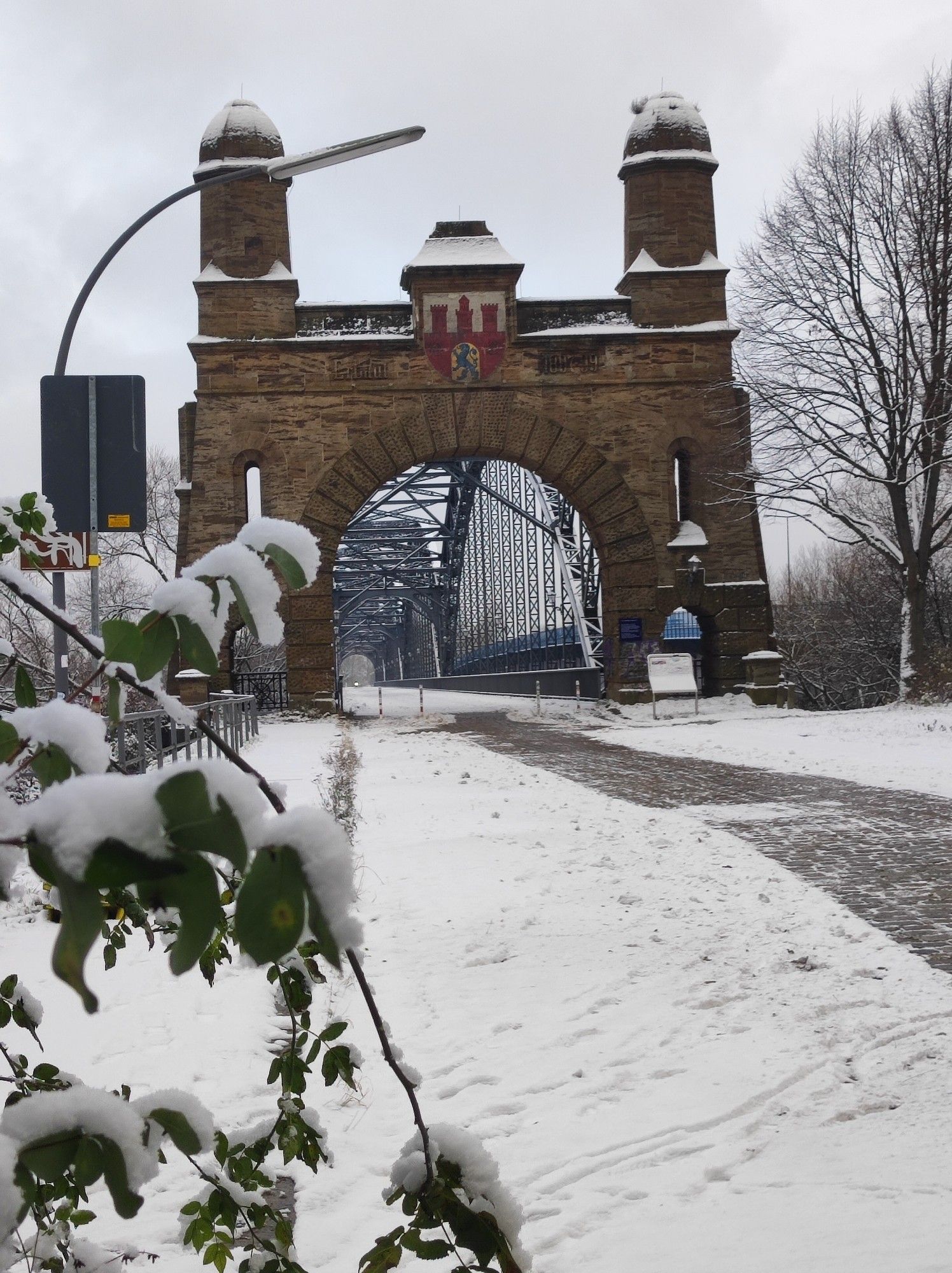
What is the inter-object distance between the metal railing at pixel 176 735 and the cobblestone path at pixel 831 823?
307 cm

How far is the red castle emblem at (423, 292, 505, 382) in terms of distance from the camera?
75.0ft

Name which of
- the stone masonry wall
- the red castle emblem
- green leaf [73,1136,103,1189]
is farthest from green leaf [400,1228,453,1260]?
the red castle emblem

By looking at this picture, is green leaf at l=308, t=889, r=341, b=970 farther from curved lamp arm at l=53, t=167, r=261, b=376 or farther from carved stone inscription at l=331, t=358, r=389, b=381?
carved stone inscription at l=331, t=358, r=389, b=381

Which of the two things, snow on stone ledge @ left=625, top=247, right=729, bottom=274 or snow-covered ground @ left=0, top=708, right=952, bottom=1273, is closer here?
snow-covered ground @ left=0, top=708, right=952, bottom=1273

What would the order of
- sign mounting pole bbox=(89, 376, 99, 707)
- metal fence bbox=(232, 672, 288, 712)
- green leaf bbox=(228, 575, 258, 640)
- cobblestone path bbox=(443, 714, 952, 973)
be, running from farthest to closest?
metal fence bbox=(232, 672, 288, 712), sign mounting pole bbox=(89, 376, 99, 707), cobblestone path bbox=(443, 714, 952, 973), green leaf bbox=(228, 575, 258, 640)

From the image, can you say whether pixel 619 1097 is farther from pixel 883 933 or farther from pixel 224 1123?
pixel 883 933

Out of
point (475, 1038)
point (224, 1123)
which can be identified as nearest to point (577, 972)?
point (475, 1038)

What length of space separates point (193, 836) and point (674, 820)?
7615mm

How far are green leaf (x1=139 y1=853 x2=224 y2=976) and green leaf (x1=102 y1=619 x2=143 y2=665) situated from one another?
206mm

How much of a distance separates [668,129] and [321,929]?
1002 inches

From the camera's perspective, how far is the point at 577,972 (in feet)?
14.9

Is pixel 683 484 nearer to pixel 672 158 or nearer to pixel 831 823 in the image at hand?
pixel 672 158

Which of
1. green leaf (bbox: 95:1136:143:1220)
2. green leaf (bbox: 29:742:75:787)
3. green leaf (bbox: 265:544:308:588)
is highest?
green leaf (bbox: 265:544:308:588)

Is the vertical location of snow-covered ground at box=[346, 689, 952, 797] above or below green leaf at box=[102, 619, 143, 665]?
below
